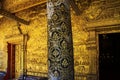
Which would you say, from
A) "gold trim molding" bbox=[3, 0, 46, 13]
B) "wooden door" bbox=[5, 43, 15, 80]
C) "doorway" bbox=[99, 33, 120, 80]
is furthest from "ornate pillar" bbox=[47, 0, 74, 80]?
"wooden door" bbox=[5, 43, 15, 80]

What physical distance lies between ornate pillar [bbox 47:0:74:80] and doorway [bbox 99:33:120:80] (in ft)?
10.9

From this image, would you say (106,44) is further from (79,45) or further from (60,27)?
(60,27)

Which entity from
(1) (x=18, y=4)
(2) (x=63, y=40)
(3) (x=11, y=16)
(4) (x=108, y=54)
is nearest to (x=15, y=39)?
(3) (x=11, y=16)

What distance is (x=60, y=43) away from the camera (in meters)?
2.12

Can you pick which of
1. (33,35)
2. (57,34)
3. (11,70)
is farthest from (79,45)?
(11,70)

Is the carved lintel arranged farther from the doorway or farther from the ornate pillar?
the ornate pillar

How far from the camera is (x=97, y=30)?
536cm

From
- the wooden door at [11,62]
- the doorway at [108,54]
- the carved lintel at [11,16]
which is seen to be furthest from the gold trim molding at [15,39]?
the doorway at [108,54]

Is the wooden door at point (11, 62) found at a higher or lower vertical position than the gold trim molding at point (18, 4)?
lower

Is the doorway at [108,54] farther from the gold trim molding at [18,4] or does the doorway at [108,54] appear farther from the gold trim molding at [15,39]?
the gold trim molding at [15,39]

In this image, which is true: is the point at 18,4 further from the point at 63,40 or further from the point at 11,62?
the point at 63,40

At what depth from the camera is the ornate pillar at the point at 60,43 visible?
2.08 metres

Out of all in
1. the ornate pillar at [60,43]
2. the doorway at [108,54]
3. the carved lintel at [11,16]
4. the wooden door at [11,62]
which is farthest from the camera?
the wooden door at [11,62]

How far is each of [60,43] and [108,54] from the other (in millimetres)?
3425
